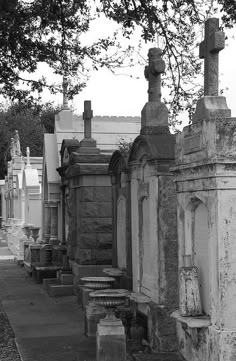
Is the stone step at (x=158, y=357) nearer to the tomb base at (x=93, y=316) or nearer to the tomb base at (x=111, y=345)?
the tomb base at (x=111, y=345)

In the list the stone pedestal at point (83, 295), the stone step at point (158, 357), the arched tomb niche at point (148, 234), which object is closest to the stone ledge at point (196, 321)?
the stone step at point (158, 357)

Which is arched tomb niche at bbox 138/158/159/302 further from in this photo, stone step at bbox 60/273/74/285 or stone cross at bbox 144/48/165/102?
stone step at bbox 60/273/74/285

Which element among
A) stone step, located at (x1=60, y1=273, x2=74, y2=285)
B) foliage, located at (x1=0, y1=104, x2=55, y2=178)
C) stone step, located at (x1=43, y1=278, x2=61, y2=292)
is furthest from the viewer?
foliage, located at (x1=0, y1=104, x2=55, y2=178)

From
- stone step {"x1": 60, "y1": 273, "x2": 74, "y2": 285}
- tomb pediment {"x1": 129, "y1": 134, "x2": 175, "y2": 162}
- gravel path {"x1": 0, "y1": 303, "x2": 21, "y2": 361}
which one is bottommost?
gravel path {"x1": 0, "y1": 303, "x2": 21, "y2": 361}

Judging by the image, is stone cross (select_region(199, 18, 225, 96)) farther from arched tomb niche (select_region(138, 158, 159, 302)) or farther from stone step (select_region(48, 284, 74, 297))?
stone step (select_region(48, 284, 74, 297))

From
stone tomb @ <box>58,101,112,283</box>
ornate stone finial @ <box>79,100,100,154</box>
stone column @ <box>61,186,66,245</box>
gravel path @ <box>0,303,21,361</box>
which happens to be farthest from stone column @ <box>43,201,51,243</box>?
gravel path @ <box>0,303,21,361</box>

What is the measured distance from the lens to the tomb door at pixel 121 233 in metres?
10.2

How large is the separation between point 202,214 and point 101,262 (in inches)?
263

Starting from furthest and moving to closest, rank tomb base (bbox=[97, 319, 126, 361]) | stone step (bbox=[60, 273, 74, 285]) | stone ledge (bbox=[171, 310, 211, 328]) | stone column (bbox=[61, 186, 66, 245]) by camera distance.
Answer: stone column (bbox=[61, 186, 66, 245]), stone step (bbox=[60, 273, 74, 285]), tomb base (bbox=[97, 319, 126, 361]), stone ledge (bbox=[171, 310, 211, 328])

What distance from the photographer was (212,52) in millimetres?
6293

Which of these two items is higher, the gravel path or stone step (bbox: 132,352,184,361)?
stone step (bbox: 132,352,184,361)

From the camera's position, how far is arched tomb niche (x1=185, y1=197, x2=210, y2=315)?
6109mm

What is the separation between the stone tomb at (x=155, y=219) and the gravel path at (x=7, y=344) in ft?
5.80

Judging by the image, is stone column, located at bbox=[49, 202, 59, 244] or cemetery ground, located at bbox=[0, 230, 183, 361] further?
stone column, located at bbox=[49, 202, 59, 244]
